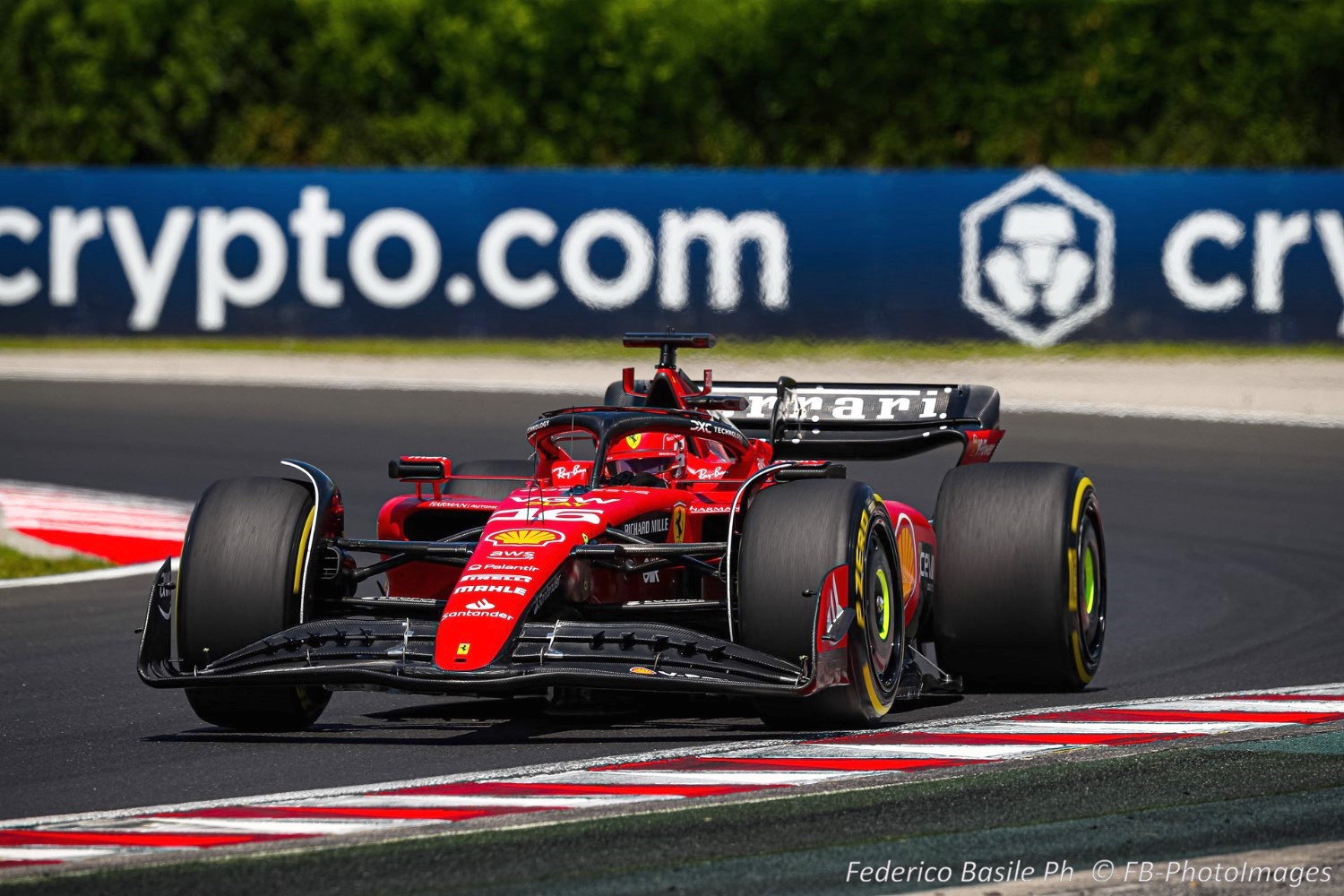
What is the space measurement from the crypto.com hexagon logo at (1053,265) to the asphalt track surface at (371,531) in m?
2.97

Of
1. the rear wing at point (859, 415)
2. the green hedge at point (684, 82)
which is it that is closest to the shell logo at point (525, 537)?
the rear wing at point (859, 415)

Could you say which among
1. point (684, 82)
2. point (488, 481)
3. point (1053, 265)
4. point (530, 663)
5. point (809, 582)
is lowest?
point (530, 663)

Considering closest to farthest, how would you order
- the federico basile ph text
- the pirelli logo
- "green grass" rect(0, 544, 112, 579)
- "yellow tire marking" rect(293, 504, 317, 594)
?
"yellow tire marking" rect(293, 504, 317, 594)
the pirelli logo
"green grass" rect(0, 544, 112, 579)
the federico basile ph text

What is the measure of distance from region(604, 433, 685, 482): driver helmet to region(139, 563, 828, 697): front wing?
119 centimetres

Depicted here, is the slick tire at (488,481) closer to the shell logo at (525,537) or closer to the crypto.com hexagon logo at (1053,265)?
the shell logo at (525,537)

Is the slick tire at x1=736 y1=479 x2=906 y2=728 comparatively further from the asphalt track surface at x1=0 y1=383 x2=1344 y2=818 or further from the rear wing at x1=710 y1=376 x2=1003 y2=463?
the rear wing at x1=710 y1=376 x2=1003 y2=463

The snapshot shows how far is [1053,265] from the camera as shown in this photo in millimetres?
22047

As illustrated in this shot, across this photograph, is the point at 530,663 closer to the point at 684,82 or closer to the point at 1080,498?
the point at 1080,498

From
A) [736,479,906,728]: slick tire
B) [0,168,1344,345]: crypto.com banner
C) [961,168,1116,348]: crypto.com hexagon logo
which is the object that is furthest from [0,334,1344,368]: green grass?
[736,479,906,728]: slick tire

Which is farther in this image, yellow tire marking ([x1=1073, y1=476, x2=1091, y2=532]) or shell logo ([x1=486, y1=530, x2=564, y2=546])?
yellow tire marking ([x1=1073, y1=476, x2=1091, y2=532])

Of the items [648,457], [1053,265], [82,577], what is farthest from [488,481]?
[1053,265]

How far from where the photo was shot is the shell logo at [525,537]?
711 cm

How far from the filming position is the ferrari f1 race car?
6777mm

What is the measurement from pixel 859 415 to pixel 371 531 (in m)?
4.56
